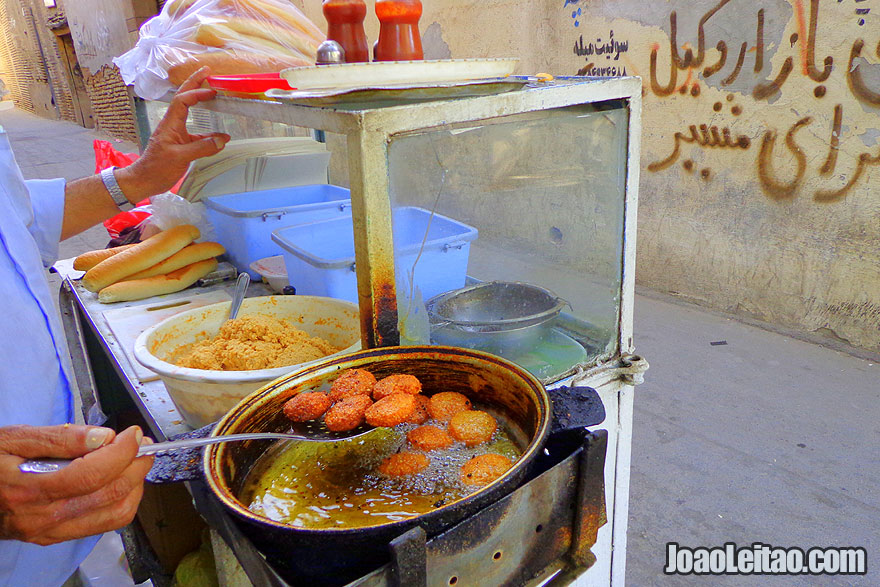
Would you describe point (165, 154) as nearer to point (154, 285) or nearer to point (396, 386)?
point (154, 285)

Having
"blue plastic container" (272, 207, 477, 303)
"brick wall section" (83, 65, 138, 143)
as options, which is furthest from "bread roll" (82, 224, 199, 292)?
"brick wall section" (83, 65, 138, 143)

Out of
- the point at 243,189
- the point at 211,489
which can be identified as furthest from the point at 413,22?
the point at 243,189

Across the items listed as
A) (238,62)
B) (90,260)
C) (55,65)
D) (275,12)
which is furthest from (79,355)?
(55,65)

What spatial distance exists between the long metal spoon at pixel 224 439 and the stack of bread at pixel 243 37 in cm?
119

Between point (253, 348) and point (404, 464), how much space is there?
1.68 feet

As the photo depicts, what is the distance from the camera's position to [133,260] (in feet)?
6.23

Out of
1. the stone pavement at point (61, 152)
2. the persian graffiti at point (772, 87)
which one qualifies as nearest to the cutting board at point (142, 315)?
the persian graffiti at point (772, 87)

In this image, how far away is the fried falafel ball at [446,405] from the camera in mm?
958

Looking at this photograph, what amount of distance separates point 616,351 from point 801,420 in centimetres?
194

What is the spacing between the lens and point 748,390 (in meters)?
3.04

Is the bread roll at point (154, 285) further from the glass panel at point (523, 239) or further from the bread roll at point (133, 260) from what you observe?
the glass panel at point (523, 239)

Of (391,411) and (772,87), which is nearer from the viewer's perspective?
(391,411)

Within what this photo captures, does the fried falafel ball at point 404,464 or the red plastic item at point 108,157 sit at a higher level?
the red plastic item at point 108,157

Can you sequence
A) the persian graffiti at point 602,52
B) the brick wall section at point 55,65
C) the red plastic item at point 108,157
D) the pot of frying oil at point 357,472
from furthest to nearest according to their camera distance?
the brick wall section at point 55,65, the persian graffiti at point 602,52, the red plastic item at point 108,157, the pot of frying oil at point 357,472
